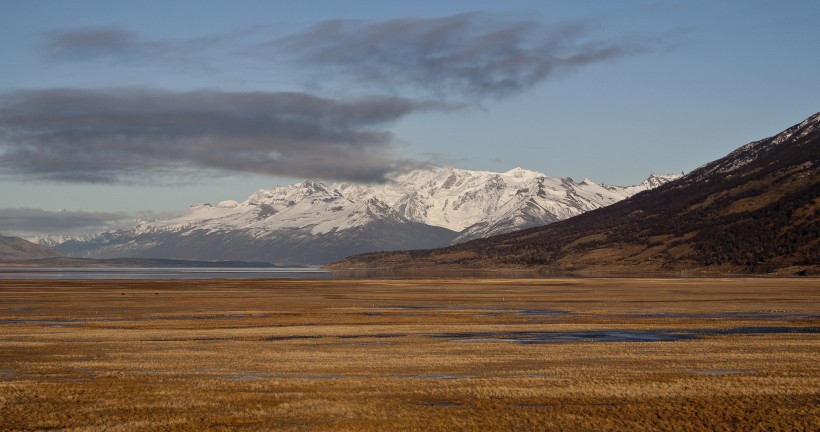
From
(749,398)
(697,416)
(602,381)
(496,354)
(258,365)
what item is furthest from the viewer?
(496,354)

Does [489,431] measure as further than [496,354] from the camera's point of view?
No

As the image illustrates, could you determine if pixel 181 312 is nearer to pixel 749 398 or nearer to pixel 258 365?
pixel 258 365

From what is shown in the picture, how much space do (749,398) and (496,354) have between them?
16813mm

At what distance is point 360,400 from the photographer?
3356cm

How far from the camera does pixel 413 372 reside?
135 feet

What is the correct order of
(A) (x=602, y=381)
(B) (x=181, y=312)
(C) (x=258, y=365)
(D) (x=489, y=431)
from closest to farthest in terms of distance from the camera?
1. (D) (x=489, y=431)
2. (A) (x=602, y=381)
3. (C) (x=258, y=365)
4. (B) (x=181, y=312)

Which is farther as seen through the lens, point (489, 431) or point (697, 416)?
point (697, 416)

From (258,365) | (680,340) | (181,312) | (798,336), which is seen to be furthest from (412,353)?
(181,312)

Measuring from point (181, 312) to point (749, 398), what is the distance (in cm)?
6381

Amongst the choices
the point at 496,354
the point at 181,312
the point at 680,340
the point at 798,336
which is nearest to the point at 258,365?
the point at 496,354

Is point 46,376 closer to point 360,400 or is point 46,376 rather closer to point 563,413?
point 360,400

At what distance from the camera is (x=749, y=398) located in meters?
33.2

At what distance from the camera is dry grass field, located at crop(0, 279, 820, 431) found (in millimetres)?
30234

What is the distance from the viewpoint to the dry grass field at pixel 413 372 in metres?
30.2
